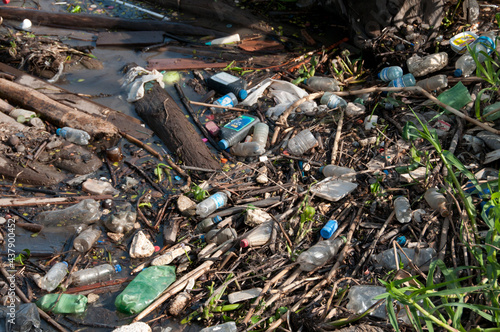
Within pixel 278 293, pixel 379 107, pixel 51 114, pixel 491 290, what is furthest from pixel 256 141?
pixel 491 290

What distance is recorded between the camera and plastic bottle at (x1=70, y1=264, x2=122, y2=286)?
3.08 m

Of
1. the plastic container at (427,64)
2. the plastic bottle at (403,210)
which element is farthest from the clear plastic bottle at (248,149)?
the plastic container at (427,64)

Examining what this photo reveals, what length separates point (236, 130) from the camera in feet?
14.1

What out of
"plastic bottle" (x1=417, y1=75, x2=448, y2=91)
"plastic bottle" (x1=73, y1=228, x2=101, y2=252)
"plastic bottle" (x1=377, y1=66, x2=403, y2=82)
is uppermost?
"plastic bottle" (x1=417, y1=75, x2=448, y2=91)

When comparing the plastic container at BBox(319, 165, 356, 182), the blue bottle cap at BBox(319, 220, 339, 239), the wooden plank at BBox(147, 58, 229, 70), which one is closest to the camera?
the blue bottle cap at BBox(319, 220, 339, 239)

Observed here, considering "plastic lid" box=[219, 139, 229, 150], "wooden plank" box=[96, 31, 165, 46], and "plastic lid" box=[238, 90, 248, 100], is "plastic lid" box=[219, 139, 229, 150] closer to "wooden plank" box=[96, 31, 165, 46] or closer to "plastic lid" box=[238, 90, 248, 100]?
"plastic lid" box=[238, 90, 248, 100]

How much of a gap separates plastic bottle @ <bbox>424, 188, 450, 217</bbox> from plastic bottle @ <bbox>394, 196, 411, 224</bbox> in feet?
0.50

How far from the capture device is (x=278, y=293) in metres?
2.79

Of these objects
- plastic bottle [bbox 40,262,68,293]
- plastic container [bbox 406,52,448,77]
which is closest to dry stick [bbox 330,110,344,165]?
plastic container [bbox 406,52,448,77]

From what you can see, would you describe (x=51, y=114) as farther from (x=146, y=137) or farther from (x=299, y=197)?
(x=299, y=197)

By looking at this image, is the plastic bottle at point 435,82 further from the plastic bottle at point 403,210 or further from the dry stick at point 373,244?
the dry stick at point 373,244

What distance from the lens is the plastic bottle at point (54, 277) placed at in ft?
9.82

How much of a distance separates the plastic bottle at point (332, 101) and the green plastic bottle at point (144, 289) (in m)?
2.38

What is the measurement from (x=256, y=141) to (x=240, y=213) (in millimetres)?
1021
